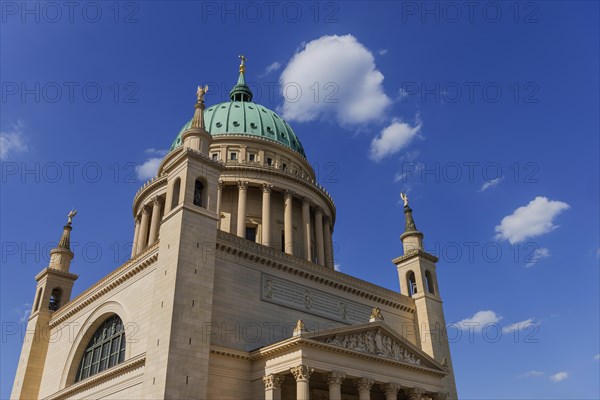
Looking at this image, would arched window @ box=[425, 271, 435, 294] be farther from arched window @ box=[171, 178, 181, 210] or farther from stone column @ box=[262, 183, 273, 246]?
arched window @ box=[171, 178, 181, 210]

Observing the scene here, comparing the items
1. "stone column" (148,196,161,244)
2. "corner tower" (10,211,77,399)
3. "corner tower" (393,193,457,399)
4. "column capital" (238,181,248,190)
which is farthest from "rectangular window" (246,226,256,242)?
"corner tower" (10,211,77,399)

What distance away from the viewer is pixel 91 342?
113ft

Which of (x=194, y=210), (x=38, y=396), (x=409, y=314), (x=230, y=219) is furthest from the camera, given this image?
(x=230, y=219)

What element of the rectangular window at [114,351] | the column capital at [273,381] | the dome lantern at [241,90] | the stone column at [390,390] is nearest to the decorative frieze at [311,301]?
the column capital at [273,381]

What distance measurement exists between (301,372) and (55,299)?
1015 inches

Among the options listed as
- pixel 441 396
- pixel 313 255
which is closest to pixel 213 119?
pixel 313 255

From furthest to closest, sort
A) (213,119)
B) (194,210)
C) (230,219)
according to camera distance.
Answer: (213,119), (230,219), (194,210)

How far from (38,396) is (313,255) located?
81.3 ft

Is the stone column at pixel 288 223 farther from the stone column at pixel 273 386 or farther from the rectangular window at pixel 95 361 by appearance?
the stone column at pixel 273 386

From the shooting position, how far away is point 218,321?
2808 centimetres

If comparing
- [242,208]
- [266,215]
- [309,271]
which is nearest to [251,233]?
[266,215]

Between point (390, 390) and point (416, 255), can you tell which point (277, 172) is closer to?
point (416, 255)

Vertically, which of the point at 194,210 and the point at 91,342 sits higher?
the point at 194,210

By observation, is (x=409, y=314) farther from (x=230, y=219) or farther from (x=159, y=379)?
(x=159, y=379)
